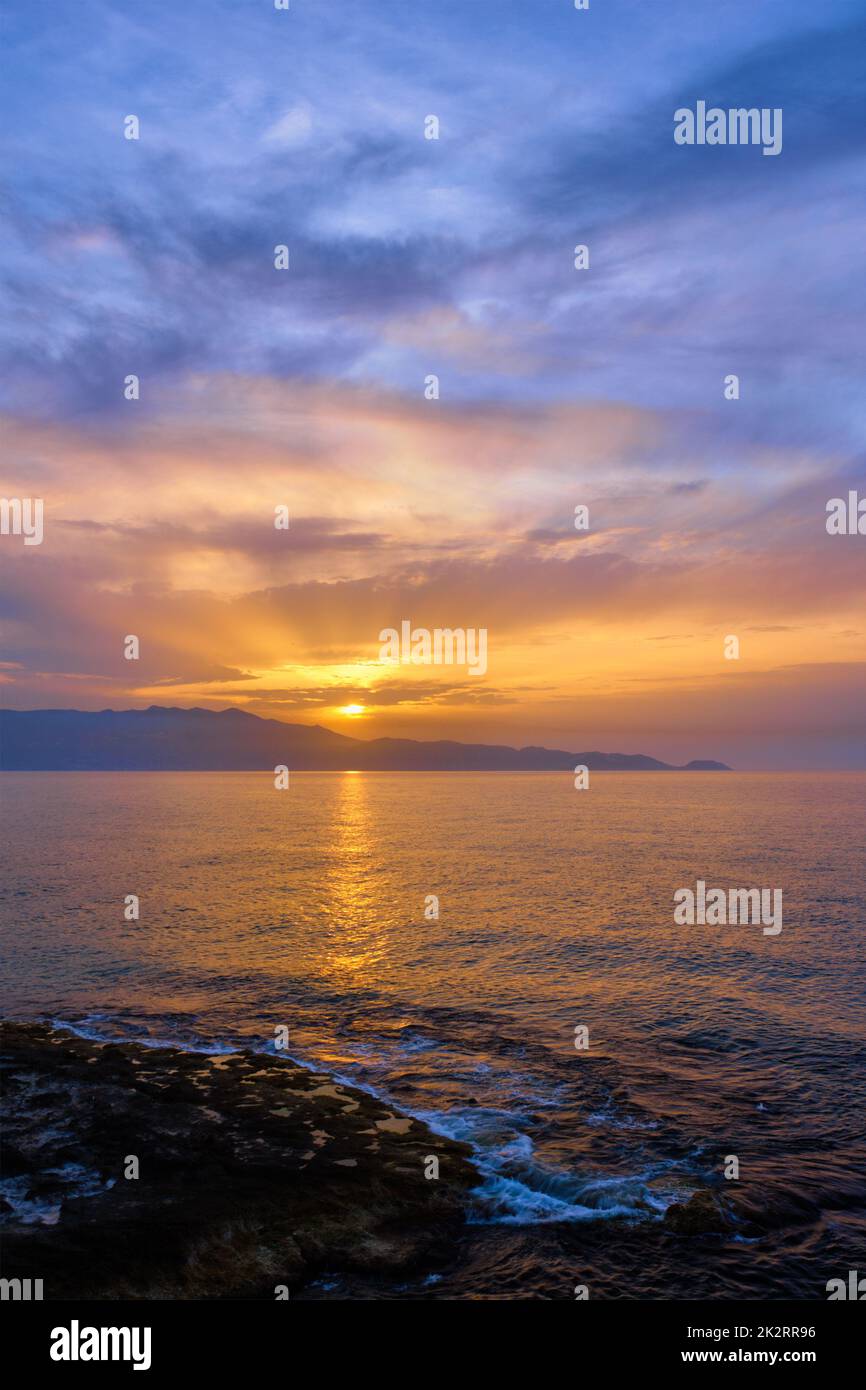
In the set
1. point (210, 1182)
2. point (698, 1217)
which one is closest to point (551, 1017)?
point (698, 1217)

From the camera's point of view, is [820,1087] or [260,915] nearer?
[820,1087]

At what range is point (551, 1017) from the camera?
41.1 metres

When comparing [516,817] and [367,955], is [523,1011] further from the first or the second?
[516,817]

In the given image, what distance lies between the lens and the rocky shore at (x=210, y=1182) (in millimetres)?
18828

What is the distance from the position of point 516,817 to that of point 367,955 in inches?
5233

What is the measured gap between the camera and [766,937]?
59469 mm

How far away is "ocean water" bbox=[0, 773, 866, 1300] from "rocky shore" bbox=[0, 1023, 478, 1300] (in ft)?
4.26

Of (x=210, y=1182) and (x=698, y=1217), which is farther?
(x=210, y=1182)

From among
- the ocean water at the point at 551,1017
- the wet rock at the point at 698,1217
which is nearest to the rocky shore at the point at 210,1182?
the ocean water at the point at 551,1017

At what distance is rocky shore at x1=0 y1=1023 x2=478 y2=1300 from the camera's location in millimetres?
18828

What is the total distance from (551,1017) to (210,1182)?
22.6m

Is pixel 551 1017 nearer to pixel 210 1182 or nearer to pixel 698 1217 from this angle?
pixel 698 1217
